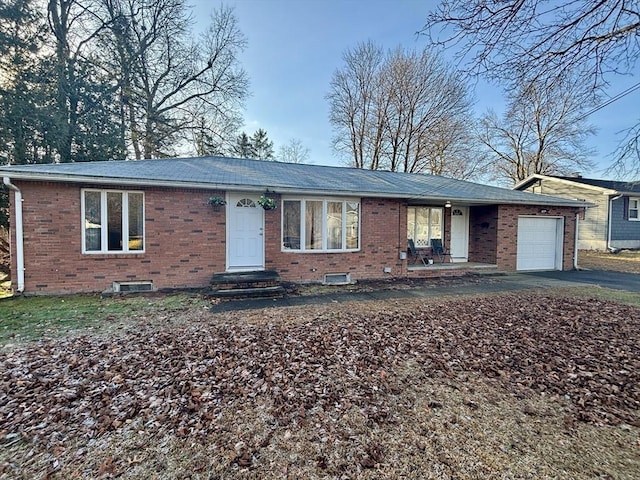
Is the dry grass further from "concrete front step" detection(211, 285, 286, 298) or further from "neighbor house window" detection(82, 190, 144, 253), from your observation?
"neighbor house window" detection(82, 190, 144, 253)

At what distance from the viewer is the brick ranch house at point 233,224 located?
6859mm

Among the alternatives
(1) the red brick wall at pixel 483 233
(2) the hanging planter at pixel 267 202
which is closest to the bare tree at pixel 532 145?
(1) the red brick wall at pixel 483 233

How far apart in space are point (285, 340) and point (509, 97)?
5202mm

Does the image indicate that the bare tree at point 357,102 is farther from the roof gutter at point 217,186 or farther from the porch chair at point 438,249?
the roof gutter at point 217,186

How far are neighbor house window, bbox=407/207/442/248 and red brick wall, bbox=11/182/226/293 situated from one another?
7.15m

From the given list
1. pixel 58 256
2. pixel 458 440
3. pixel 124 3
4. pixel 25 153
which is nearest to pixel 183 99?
pixel 124 3

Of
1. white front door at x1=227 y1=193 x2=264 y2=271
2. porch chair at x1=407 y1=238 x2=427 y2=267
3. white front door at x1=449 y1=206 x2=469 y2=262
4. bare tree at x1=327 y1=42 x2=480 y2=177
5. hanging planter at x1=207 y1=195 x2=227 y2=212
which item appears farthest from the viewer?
bare tree at x1=327 y1=42 x2=480 y2=177

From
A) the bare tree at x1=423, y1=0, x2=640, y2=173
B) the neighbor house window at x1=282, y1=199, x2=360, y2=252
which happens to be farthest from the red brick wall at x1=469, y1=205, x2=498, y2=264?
the bare tree at x1=423, y1=0, x2=640, y2=173

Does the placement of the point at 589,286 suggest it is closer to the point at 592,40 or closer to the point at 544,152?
the point at 592,40

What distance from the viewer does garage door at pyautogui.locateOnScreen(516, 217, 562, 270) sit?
11.5 metres

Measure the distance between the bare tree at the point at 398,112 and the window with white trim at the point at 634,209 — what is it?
1008 centimetres

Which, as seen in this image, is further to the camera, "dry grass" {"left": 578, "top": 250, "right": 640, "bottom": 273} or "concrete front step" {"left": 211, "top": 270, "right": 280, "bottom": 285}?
"dry grass" {"left": 578, "top": 250, "right": 640, "bottom": 273}

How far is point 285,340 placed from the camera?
14.5 ft

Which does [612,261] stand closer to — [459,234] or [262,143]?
[459,234]
